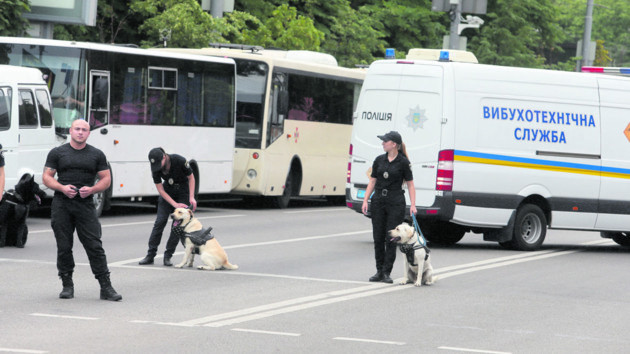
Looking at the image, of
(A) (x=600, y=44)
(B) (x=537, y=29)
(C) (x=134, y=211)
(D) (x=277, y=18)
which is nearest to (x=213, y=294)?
(C) (x=134, y=211)

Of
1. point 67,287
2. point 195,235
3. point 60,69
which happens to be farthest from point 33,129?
point 67,287

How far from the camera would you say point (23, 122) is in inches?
764

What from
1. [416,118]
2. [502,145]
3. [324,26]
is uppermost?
→ [324,26]

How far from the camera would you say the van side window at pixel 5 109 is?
1916cm

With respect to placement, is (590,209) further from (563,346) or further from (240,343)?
(240,343)

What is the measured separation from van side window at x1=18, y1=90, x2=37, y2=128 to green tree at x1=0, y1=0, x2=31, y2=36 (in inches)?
246

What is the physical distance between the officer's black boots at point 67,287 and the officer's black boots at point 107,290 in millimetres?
283

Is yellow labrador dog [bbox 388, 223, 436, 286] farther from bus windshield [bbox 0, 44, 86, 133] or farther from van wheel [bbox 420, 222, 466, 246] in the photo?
bus windshield [bbox 0, 44, 86, 133]

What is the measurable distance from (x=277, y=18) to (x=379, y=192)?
21547 millimetres

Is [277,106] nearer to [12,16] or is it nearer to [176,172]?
[12,16]

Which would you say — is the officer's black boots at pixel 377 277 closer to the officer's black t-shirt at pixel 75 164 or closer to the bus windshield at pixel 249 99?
the officer's black t-shirt at pixel 75 164

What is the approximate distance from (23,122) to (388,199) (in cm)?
790

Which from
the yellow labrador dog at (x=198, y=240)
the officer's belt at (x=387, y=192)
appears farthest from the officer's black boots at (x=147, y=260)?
the officer's belt at (x=387, y=192)

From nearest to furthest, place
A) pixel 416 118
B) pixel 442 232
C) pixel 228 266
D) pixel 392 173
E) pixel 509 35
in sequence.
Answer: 1. pixel 392 173
2. pixel 228 266
3. pixel 416 118
4. pixel 442 232
5. pixel 509 35
